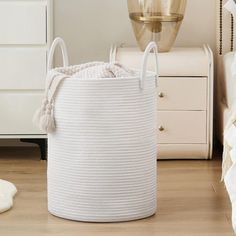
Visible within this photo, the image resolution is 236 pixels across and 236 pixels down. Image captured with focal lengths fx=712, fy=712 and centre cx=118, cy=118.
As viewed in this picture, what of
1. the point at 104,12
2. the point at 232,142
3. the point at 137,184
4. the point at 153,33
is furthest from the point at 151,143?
the point at 104,12

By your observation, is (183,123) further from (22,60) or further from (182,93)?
(22,60)

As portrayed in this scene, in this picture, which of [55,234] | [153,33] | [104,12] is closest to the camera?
[55,234]

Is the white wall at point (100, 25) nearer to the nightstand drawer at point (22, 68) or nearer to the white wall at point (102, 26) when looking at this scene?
the white wall at point (102, 26)

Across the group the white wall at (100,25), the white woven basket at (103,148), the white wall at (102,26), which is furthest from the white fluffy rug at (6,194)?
the white wall at (100,25)

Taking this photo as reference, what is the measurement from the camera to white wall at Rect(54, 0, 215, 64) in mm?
3613

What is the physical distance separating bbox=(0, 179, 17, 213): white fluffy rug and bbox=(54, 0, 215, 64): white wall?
1.10m

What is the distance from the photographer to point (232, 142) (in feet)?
7.04

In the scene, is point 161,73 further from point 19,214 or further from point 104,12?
point 19,214

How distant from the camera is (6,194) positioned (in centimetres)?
256

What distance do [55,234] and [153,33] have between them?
1486mm

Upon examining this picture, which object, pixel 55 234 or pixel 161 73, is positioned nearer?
pixel 55 234

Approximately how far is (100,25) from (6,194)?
1.33 m

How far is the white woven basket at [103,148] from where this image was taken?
87.0 inches

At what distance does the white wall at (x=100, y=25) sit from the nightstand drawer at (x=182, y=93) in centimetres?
47
